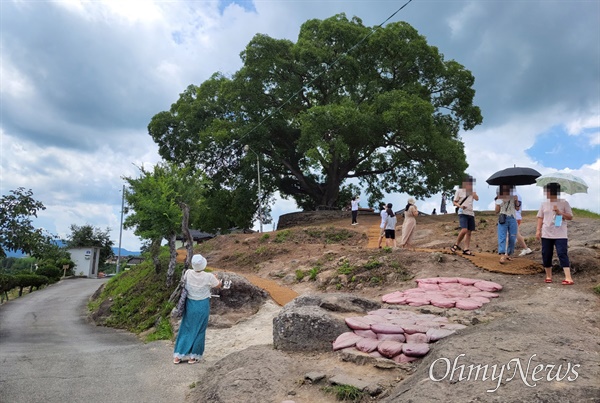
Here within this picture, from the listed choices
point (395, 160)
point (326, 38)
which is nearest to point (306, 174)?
point (395, 160)

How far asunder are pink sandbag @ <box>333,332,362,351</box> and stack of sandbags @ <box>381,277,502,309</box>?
2.10 metres

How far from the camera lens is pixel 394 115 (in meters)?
23.1

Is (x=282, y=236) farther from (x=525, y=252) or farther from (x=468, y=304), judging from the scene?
(x=468, y=304)

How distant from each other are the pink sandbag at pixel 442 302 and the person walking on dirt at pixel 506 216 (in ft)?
10.4

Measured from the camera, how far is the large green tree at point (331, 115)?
24328 mm

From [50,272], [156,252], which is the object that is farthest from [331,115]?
[50,272]

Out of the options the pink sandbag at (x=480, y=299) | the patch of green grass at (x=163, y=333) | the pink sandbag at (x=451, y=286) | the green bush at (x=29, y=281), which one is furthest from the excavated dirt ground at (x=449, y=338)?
the green bush at (x=29, y=281)

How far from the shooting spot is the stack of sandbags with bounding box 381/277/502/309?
7215 millimetres

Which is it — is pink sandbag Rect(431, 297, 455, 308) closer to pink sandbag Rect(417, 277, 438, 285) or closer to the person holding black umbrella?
pink sandbag Rect(417, 277, 438, 285)

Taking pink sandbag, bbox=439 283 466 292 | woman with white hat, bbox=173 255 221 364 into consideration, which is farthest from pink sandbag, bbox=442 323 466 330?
woman with white hat, bbox=173 255 221 364

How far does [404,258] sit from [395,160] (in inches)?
→ 779

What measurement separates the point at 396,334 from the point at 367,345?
42 cm

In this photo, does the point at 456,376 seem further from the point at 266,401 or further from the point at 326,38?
the point at 326,38

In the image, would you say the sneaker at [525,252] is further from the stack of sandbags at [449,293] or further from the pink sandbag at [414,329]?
the pink sandbag at [414,329]
